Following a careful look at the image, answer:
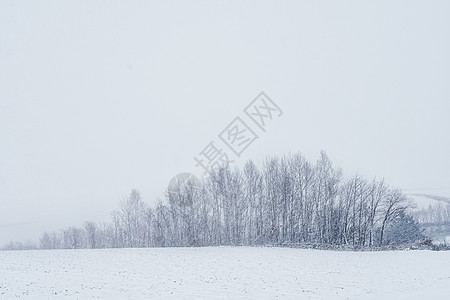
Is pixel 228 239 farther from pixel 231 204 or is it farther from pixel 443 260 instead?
pixel 443 260

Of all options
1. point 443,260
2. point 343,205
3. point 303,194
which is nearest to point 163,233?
point 303,194

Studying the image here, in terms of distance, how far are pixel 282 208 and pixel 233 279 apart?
3652 cm

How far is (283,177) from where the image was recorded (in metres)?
56.5

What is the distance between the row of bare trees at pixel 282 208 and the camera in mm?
51562

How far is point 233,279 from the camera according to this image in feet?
62.3

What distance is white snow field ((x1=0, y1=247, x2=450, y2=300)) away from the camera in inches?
597

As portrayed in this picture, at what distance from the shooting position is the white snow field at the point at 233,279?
15164 millimetres

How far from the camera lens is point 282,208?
54.4 m

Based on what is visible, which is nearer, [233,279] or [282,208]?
[233,279]

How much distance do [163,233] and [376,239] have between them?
37563mm

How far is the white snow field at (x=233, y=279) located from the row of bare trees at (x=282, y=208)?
2337 cm

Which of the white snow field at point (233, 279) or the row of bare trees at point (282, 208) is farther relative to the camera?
the row of bare trees at point (282, 208)

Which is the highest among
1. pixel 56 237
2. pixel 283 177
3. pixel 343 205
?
pixel 283 177

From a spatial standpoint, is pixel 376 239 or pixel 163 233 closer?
pixel 376 239
